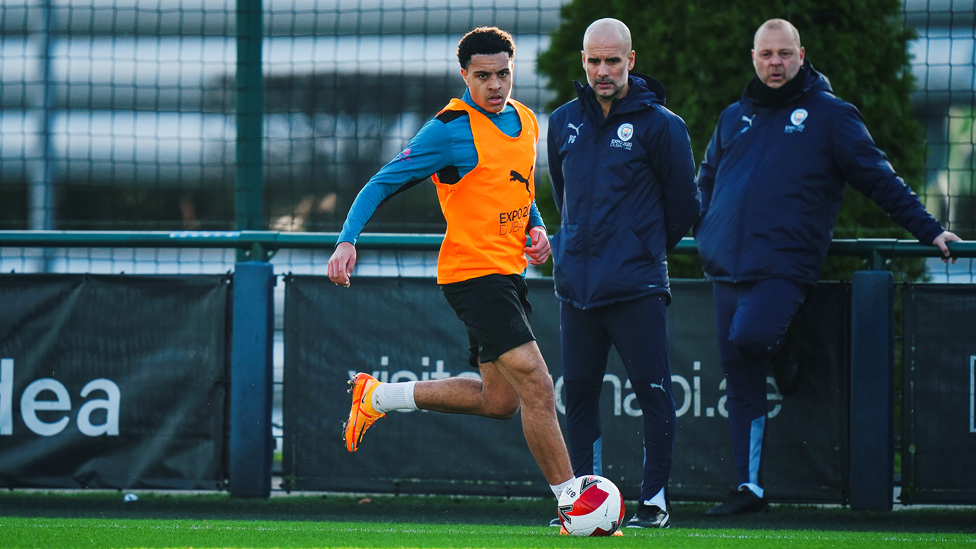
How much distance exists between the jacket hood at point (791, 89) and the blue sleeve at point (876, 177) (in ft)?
0.65

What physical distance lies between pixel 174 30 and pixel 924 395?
932 centimetres

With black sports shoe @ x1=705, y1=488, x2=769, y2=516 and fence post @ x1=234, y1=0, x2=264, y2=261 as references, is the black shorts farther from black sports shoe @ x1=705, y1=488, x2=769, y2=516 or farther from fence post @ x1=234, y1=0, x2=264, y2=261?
fence post @ x1=234, y1=0, x2=264, y2=261

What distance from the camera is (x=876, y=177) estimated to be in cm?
514

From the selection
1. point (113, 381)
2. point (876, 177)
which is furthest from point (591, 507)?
point (113, 381)

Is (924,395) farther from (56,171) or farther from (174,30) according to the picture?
(174,30)

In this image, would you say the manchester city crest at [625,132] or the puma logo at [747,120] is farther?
the puma logo at [747,120]

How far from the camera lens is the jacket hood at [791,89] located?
5273 mm

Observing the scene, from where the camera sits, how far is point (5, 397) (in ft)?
19.0

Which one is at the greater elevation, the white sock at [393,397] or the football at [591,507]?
the white sock at [393,397]

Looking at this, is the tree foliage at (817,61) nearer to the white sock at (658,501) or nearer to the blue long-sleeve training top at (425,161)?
the white sock at (658,501)

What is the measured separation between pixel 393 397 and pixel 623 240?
1.22 meters

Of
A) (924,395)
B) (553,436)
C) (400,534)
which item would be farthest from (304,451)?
(924,395)

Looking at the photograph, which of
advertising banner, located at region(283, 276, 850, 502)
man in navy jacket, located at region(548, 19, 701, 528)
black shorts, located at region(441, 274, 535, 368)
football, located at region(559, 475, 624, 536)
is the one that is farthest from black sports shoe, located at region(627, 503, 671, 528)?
black shorts, located at region(441, 274, 535, 368)

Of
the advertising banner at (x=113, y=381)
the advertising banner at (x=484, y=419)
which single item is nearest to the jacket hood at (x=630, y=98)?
the advertising banner at (x=484, y=419)
